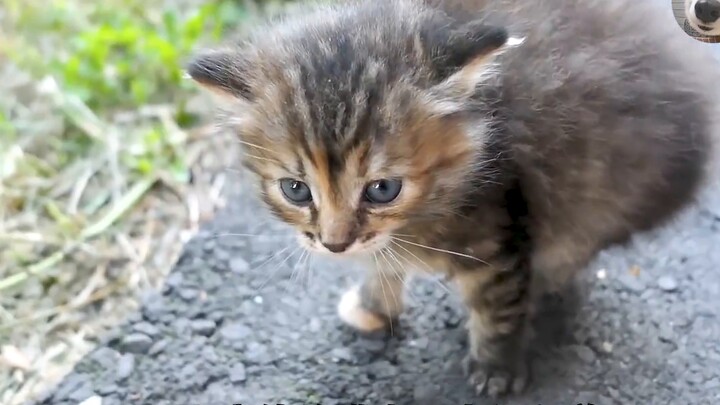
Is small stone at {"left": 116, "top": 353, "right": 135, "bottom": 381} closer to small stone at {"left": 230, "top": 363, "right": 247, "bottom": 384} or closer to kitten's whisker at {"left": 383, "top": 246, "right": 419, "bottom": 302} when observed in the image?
small stone at {"left": 230, "top": 363, "right": 247, "bottom": 384}

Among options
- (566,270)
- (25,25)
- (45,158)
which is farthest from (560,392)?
A: (25,25)

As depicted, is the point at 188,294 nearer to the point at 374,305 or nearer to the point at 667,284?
the point at 374,305

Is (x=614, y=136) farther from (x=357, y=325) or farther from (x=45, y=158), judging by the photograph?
(x=45, y=158)

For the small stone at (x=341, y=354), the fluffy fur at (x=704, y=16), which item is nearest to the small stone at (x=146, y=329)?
the small stone at (x=341, y=354)

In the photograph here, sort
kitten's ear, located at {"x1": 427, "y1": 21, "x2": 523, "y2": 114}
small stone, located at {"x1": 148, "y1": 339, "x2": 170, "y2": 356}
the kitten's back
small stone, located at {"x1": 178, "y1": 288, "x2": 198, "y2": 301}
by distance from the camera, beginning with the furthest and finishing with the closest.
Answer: small stone, located at {"x1": 178, "y1": 288, "x2": 198, "y2": 301}, small stone, located at {"x1": 148, "y1": 339, "x2": 170, "y2": 356}, the kitten's back, kitten's ear, located at {"x1": 427, "y1": 21, "x2": 523, "y2": 114}

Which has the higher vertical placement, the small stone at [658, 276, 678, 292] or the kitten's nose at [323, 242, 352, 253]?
the kitten's nose at [323, 242, 352, 253]

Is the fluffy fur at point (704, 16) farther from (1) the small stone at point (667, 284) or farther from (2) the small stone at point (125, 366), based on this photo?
(2) the small stone at point (125, 366)

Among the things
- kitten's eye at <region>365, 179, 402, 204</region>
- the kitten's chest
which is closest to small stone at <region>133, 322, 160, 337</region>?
the kitten's chest
